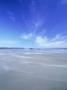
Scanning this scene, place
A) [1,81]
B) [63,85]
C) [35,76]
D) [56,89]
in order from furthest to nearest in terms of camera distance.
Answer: [35,76], [1,81], [63,85], [56,89]

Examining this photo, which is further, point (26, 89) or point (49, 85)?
point (49, 85)

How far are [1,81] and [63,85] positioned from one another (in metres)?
0.87

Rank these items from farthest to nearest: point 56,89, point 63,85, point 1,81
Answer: point 1,81
point 63,85
point 56,89

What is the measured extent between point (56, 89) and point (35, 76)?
1.98ft

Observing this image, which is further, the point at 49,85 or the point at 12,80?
the point at 12,80

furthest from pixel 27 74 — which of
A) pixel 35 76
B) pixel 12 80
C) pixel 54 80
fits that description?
pixel 54 80

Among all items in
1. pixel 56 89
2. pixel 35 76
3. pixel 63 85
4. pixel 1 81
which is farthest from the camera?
pixel 35 76

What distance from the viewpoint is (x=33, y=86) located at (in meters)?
1.92

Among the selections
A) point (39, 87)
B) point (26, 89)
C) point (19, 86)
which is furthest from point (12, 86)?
point (39, 87)

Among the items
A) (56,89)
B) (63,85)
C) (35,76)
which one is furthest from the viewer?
(35,76)

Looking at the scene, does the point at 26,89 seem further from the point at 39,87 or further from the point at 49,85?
the point at 49,85

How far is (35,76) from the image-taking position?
2.37m

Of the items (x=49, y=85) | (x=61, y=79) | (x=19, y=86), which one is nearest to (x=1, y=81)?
(x=19, y=86)

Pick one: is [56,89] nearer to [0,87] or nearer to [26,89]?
[26,89]
